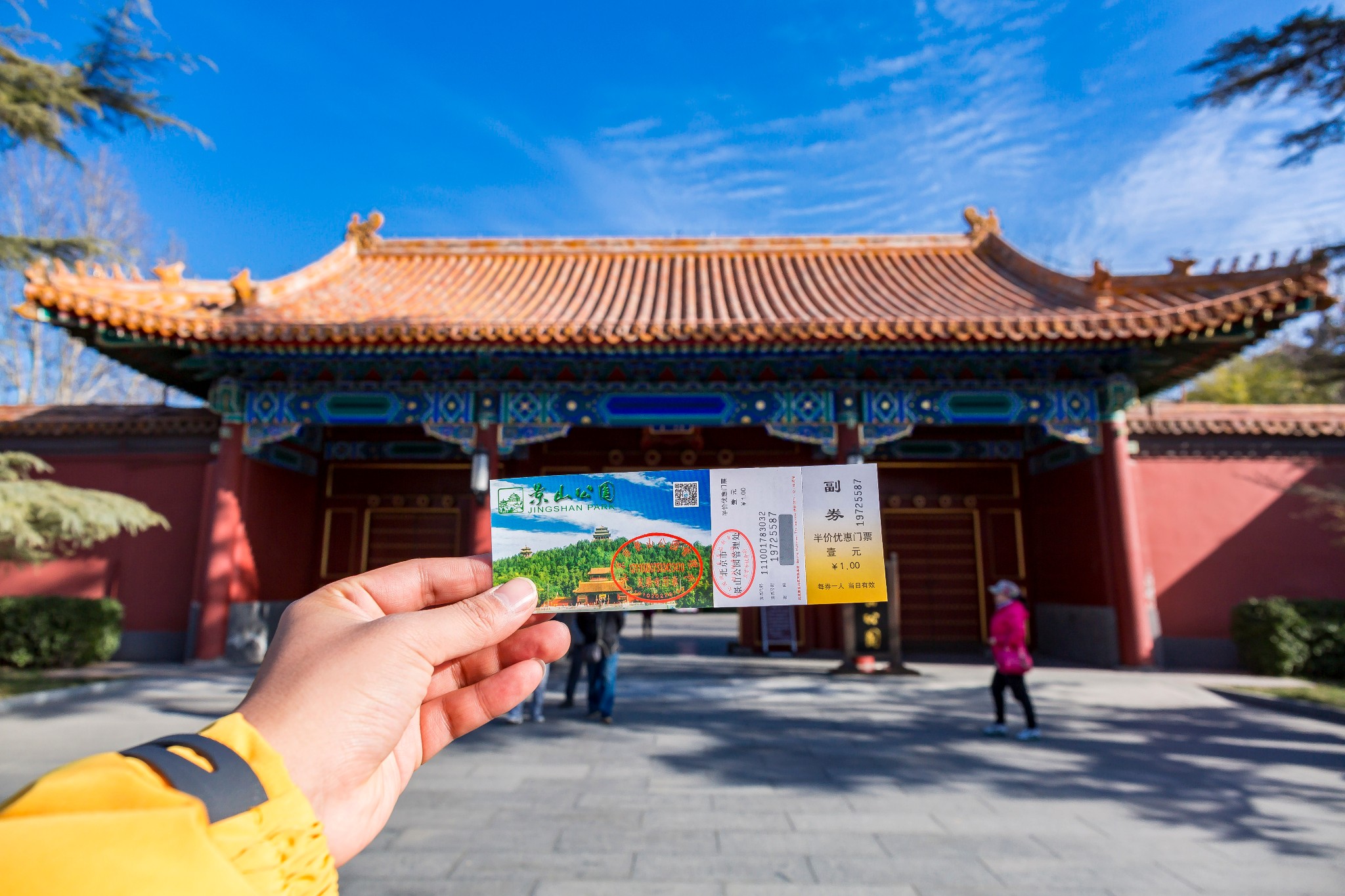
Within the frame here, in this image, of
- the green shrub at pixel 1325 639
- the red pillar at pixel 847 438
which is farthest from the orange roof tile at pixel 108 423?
the green shrub at pixel 1325 639

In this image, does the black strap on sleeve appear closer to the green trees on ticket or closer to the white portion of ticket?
the green trees on ticket

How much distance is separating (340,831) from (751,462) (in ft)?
30.0

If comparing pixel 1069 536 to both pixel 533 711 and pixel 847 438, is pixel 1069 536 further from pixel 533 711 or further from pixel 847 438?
pixel 533 711

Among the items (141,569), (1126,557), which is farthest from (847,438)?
(141,569)

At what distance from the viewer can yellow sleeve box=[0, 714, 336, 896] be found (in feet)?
1.82

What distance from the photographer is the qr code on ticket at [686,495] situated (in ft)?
4.74

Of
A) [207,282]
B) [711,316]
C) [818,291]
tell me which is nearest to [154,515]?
[207,282]

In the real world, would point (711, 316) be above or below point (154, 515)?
above

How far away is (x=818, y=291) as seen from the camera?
9.81 meters

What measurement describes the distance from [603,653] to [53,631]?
6836mm

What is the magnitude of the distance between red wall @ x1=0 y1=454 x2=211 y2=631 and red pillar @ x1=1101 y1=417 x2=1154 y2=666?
1112 cm

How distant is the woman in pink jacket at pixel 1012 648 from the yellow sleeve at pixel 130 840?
5150mm

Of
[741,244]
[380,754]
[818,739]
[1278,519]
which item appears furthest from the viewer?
[741,244]

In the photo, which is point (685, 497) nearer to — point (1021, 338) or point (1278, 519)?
point (1021, 338)
